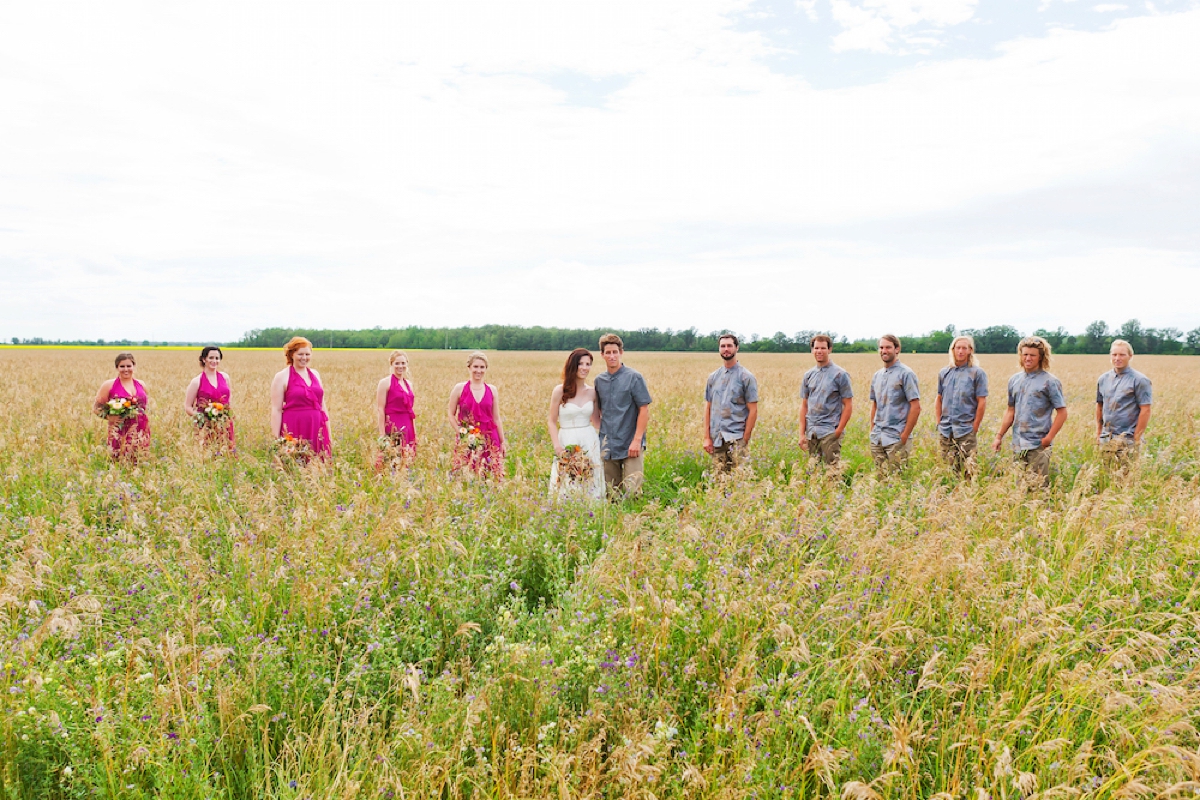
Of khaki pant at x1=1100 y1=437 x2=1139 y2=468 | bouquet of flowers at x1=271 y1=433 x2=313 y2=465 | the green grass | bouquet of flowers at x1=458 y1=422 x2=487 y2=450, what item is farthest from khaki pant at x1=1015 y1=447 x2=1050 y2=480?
bouquet of flowers at x1=271 y1=433 x2=313 y2=465

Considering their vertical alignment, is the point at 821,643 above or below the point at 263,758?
above

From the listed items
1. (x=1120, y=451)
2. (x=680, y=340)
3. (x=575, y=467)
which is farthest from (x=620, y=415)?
(x=680, y=340)

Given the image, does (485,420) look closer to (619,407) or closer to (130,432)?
(619,407)

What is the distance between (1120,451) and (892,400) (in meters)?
2.74

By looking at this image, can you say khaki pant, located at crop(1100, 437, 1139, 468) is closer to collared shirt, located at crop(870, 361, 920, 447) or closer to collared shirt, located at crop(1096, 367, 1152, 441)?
collared shirt, located at crop(1096, 367, 1152, 441)

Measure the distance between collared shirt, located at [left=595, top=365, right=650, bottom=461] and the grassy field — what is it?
1486 millimetres

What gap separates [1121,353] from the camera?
7.75m

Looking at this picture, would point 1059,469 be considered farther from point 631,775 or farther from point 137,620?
point 137,620

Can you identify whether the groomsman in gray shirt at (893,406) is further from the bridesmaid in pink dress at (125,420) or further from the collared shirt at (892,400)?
the bridesmaid in pink dress at (125,420)

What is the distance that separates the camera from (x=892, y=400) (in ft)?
25.5

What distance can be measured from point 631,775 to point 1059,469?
28.4 feet

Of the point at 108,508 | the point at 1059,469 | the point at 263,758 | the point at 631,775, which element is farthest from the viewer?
the point at 1059,469

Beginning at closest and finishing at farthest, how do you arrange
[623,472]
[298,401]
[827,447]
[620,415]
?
[620,415] → [623,472] → [298,401] → [827,447]

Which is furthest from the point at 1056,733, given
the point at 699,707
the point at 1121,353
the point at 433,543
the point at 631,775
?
the point at 1121,353
